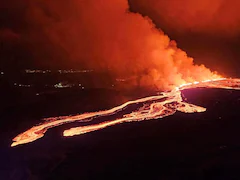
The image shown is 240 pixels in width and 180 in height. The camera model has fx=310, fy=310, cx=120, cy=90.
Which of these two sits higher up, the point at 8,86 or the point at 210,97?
the point at 8,86

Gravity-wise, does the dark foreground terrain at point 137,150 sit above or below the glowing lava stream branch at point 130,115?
below

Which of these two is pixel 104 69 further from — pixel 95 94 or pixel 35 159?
pixel 35 159

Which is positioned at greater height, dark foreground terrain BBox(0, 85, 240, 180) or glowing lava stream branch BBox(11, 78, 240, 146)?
glowing lava stream branch BBox(11, 78, 240, 146)

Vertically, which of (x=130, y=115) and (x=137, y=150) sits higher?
(x=130, y=115)

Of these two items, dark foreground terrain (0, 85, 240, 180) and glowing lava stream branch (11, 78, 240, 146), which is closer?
dark foreground terrain (0, 85, 240, 180)

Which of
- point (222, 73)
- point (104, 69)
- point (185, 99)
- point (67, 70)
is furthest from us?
point (67, 70)

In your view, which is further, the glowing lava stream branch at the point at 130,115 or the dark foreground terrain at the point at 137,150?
the glowing lava stream branch at the point at 130,115

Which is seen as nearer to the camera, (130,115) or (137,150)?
(137,150)

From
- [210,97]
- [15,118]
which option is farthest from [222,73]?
[15,118]
